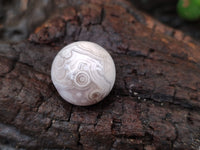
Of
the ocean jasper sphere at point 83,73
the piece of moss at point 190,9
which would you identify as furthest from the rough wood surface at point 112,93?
the piece of moss at point 190,9

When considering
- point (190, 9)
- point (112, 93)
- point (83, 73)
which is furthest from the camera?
point (190, 9)

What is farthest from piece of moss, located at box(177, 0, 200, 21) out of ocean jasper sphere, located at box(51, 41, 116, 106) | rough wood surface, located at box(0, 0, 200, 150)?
ocean jasper sphere, located at box(51, 41, 116, 106)

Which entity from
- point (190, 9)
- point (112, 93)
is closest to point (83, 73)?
point (112, 93)

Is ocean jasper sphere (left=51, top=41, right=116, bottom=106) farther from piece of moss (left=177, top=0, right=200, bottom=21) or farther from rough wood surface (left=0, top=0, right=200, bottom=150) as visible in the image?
piece of moss (left=177, top=0, right=200, bottom=21)

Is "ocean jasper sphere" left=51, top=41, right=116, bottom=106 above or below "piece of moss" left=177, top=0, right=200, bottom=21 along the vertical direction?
below

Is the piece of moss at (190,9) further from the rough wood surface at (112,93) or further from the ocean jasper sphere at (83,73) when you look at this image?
the ocean jasper sphere at (83,73)

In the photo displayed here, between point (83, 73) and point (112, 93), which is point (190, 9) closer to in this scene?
point (112, 93)
